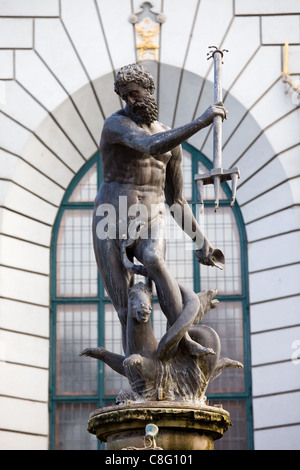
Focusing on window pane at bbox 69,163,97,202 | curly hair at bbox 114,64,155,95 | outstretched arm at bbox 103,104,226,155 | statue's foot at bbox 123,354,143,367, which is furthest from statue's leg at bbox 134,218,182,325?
window pane at bbox 69,163,97,202

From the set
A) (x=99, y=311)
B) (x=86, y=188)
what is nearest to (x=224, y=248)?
(x=99, y=311)

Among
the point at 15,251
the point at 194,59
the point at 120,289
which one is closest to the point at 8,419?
the point at 15,251

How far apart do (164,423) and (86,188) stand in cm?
1095

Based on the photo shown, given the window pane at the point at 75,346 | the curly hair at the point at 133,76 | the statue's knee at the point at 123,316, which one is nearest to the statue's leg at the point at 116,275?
the statue's knee at the point at 123,316

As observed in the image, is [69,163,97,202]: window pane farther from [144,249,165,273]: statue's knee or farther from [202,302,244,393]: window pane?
[144,249,165,273]: statue's knee

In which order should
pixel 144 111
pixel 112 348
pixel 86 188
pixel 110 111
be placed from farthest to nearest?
pixel 86 188, pixel 110 111, pixel 112 348, pixel 144 111

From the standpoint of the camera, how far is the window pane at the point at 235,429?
62.3ft

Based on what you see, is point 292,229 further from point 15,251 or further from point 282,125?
point 15,251

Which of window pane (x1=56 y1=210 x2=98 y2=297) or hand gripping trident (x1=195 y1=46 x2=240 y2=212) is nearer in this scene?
hand gripping trident (x1=195 y1=46 x2=240 y2=212)

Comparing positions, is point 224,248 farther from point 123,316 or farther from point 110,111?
point 123,316

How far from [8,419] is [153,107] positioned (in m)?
8.85

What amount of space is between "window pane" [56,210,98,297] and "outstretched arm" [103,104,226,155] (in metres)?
9.13

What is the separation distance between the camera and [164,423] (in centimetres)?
993

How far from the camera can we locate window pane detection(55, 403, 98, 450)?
19.1 meters
